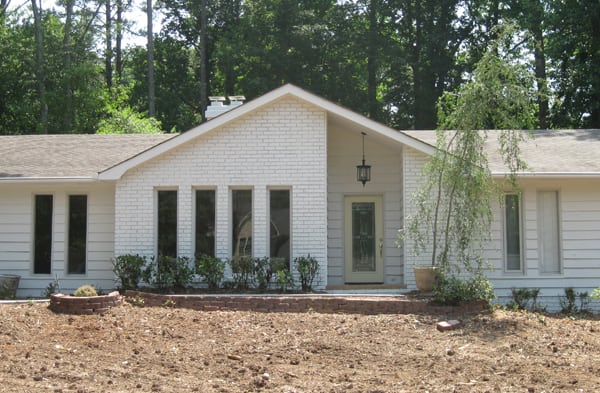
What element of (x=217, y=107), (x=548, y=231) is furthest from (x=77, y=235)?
(x=548, y=231)

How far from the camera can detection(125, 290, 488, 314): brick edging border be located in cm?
1131

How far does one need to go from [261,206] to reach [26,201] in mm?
5080

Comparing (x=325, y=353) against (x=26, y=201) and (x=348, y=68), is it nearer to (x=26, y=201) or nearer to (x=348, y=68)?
(x=26, y=201)

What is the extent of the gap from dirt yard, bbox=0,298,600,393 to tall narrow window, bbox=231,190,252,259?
9.61 feet

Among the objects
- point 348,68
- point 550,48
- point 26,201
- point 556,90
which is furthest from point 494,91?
point 348,68

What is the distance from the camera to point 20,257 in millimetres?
14500

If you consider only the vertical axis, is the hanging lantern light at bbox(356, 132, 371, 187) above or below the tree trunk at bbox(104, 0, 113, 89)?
below

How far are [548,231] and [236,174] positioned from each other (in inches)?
258

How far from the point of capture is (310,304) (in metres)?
11.6

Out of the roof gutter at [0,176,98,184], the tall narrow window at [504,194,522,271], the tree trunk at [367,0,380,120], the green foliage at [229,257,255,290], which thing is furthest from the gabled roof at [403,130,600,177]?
the tree trunk at [367,0,380,120]

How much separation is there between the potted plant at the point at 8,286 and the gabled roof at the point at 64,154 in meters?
1.98

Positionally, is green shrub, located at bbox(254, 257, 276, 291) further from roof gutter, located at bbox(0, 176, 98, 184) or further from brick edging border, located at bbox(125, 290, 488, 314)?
roof gutter, located at bbox(0, 176, 98, 184)

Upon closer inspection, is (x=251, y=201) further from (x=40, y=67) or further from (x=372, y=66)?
(x=372, y=66)

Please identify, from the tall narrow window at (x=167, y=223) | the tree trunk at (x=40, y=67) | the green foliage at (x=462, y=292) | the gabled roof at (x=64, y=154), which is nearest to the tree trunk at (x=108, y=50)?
the tree trunk at (x=40, y=67)
